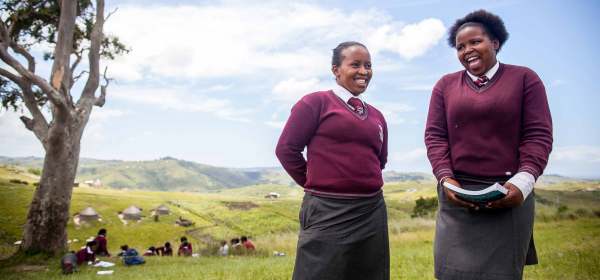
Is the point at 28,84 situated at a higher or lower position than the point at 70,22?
lower

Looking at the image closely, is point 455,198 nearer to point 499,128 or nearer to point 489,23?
point 499,128

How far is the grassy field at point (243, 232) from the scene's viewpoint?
8.45 m

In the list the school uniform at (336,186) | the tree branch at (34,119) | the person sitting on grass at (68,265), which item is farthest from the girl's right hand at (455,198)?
the tree branch at (34,119)

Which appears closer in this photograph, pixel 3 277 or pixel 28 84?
pixel 3 277

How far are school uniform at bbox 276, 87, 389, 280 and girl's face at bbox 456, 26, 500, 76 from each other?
2.85 feet

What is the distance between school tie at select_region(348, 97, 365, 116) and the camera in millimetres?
3460

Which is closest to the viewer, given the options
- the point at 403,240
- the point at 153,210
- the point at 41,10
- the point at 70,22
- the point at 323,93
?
the point at 323,93

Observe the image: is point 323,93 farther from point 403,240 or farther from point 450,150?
point 403,240

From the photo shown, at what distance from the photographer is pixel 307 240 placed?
3148mm

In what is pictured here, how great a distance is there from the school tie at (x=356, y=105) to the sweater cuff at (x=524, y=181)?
4.11ft

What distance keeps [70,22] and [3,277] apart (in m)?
7.87

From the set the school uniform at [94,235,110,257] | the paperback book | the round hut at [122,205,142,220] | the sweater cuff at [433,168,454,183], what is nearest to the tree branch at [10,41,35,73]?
the school uniform at [94,235,110,257]

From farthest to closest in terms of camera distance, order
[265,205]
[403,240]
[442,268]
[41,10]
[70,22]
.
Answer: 1. [265,205]
2. [403,240]
3. [41,10]
4. [70,22]
5. [442,268]

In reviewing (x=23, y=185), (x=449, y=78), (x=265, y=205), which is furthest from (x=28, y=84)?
(x=265, y=205)
